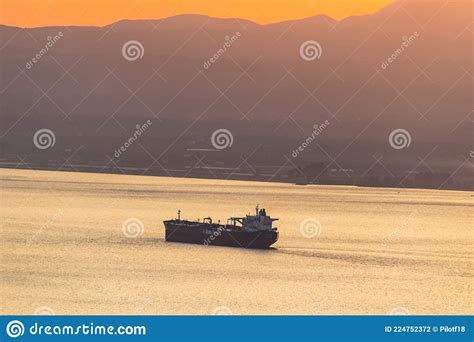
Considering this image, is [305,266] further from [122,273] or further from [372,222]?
[372,222]
